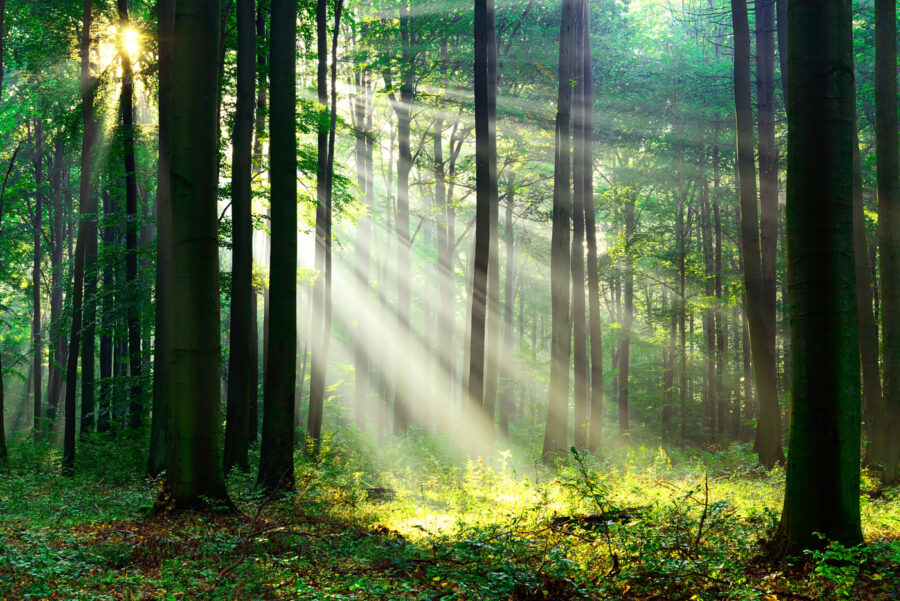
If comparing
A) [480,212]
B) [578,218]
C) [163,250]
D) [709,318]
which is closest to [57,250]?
[163,250]

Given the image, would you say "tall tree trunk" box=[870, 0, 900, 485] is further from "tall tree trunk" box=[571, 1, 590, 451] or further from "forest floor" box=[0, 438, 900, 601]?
"tall tree trunk" box=[571, 1, 590, 451]

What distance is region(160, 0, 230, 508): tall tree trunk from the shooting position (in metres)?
7.05

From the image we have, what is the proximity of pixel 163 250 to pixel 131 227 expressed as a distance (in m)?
3.83

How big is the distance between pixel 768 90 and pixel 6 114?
24.9 metres

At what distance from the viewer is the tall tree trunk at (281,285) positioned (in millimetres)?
8773

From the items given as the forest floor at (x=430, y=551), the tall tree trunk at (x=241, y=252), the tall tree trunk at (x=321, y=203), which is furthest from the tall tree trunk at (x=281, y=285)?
the tall tree trunk at (x=321, y=203)

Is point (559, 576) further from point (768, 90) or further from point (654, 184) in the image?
point (654, 184)

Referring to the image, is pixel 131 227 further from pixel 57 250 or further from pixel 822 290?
pixel 57 250

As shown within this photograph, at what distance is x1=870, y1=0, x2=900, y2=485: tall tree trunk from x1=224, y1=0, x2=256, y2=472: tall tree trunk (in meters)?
10.9

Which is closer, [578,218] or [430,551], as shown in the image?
[430,551]

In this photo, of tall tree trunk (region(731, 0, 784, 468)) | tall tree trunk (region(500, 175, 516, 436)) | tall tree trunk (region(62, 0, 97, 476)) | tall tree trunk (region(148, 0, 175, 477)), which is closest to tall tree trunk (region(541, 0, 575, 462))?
tall tree trunk (region(731, 0, 784, 468))

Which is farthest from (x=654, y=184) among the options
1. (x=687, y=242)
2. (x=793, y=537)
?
(x=793, y=537)

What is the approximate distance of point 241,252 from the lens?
36.6ft

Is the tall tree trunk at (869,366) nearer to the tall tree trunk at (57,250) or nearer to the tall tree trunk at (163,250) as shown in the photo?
the tall tree trunk at (163,250)
